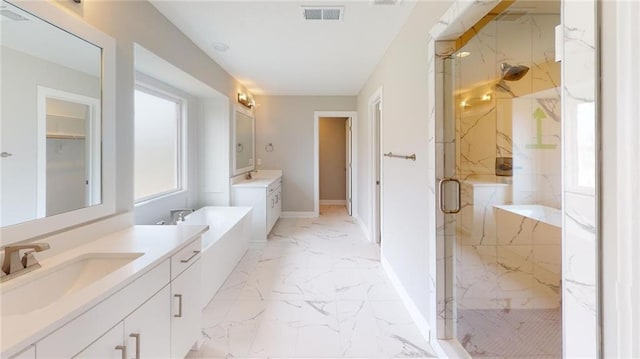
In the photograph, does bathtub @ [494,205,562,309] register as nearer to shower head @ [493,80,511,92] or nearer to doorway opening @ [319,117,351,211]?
shower head @ [493,80,511,92]

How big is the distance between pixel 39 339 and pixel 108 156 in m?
1.29

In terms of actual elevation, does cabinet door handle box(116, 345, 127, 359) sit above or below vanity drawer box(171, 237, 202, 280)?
below

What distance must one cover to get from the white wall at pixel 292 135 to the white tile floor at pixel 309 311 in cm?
223

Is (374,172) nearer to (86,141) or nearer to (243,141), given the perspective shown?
(243,141)

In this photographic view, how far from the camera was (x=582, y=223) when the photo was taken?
2.69 feet

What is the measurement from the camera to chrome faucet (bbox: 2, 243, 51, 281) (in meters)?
1.22

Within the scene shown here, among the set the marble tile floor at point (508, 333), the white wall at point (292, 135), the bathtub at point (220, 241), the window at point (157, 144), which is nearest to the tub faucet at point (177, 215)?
the bathtub at point (220, 241)

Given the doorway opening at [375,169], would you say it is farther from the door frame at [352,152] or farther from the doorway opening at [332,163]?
the doorway opening at [332,163]

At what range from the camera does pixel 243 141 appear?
5.23 m

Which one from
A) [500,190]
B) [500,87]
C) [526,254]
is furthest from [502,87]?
[526,254]

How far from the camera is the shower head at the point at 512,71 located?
2172 mm

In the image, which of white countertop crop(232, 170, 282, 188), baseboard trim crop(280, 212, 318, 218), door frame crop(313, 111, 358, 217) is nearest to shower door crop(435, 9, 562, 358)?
white countertop crop(232, 170, 282, 188)

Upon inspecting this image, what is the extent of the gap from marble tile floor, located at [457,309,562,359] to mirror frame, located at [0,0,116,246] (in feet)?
7.78

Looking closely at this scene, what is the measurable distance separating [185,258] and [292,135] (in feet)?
15.0
